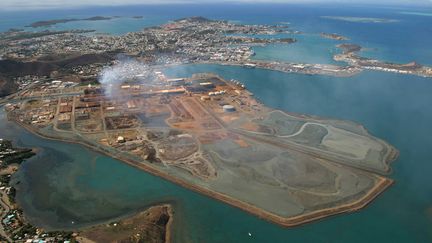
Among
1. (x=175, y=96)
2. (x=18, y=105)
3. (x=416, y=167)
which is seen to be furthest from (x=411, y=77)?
(x=18, y=105)

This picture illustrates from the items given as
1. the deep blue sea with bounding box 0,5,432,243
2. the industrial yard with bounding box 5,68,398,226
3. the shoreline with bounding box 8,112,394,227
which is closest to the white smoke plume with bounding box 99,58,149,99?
the industrial yard with bounding box 5,68,398,226

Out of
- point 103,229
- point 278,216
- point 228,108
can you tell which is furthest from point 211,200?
point 228,108

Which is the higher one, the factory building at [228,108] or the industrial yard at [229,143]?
the factory building at [228,108]

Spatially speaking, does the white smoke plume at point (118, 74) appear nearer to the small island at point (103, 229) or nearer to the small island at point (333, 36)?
the small island at point (103, 229)

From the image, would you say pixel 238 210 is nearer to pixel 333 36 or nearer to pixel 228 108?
pixel 228 108

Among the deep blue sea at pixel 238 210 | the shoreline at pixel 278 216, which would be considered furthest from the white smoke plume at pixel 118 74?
the shoreline at pixel 278 216

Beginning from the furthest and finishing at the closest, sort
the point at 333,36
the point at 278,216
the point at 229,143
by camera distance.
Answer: the point at 333,36 → the point at 229,143 → the point at 278,216

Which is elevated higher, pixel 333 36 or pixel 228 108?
pixel 333 36
